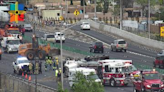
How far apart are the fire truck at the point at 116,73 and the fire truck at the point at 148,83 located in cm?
498

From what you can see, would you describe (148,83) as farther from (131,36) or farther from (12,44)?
(131,36)

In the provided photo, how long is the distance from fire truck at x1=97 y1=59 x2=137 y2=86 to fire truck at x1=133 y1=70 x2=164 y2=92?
498cm

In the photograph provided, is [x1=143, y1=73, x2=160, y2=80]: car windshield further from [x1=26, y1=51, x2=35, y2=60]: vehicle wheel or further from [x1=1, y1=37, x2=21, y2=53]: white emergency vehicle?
[x1=1, y1=37, x2=21, y2=53]: white emergency vehicle

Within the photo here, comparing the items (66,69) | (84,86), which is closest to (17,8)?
(66,69)

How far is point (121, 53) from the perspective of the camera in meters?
86.2

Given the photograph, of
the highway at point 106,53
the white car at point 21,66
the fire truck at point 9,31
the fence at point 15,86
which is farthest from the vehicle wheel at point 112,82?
the fire truck at point 9,31

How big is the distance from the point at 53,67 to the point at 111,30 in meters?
50.8

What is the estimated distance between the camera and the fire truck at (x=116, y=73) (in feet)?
175

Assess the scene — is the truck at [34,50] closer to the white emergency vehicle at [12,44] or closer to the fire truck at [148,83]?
the white emergency vehicle at [12,44]

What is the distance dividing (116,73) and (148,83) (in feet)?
23.8

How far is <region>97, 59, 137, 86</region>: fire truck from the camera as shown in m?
53.2

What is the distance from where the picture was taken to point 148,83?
153 ft

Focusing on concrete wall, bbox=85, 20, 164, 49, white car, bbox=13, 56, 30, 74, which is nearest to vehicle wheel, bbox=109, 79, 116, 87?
white car, bbox=13, 56, 30, 74

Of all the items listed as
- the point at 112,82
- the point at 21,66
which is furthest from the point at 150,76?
the point at 21,66
